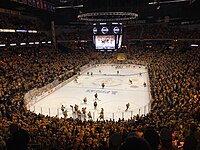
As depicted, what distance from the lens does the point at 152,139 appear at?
294 centimetres

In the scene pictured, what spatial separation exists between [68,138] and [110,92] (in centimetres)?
1692

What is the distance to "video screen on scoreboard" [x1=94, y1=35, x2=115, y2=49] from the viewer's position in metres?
29.7

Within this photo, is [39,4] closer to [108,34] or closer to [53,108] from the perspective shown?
[108,34]

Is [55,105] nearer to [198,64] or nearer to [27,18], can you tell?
[198,64]

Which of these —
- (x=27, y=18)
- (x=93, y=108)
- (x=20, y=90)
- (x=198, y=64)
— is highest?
(x=27, y=18)

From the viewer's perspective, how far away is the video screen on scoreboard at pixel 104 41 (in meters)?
29.7

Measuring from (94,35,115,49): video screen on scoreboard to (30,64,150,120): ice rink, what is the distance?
5797mm

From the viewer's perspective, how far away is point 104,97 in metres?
24.4

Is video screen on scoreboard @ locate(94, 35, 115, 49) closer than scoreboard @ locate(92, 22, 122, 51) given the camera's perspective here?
No

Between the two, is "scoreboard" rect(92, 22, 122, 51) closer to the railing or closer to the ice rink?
the ice rink

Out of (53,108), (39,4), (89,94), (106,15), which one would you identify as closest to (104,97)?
(89,94)

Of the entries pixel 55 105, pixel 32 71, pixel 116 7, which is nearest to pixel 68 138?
pixel 55 105

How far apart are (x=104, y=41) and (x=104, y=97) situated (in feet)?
32.0

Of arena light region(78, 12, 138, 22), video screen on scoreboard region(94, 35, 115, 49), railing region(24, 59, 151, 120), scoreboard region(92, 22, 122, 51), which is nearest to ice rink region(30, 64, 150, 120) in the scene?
railing region(24, 59, 151, 120)
